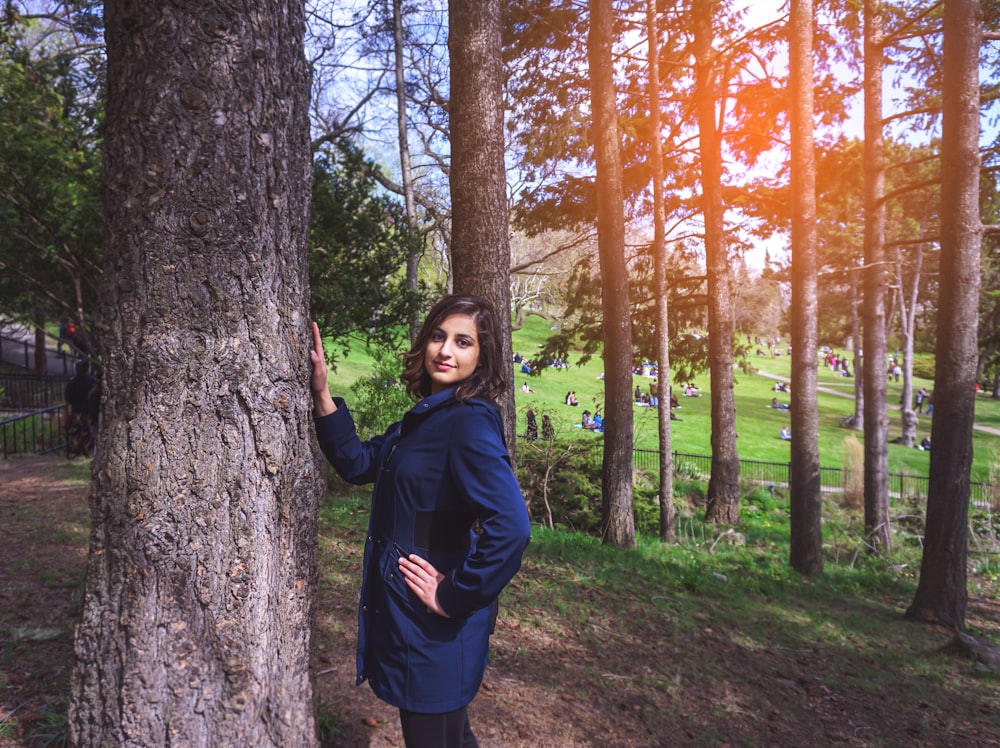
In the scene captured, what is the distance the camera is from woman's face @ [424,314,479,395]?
7.32ft

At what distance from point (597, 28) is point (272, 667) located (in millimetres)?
9846

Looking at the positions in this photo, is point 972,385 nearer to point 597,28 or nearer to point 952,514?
point 952,514

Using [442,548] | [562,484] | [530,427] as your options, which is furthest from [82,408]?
[442,548]

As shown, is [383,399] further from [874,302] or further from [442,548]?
[874,302]

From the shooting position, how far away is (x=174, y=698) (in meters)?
2.05

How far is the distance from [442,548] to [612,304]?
8.39 m

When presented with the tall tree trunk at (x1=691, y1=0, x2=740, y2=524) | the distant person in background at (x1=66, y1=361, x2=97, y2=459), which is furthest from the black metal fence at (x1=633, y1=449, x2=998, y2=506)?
the distant person in background at (x1=66, y1=361, x2=97, y2=459)

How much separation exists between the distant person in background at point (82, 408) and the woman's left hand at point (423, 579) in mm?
12022

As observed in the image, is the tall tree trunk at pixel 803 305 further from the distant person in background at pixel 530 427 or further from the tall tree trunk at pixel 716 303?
the distant person in background at pixel 530 427

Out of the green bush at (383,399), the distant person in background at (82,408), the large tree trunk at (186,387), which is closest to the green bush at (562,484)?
the green bush at (383,399)

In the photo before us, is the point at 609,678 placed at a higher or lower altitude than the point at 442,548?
lower

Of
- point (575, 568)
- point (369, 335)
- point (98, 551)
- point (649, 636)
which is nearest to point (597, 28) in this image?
point (369, 335)

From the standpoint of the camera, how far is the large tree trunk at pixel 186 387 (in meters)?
2.03

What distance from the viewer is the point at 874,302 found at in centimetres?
1455
